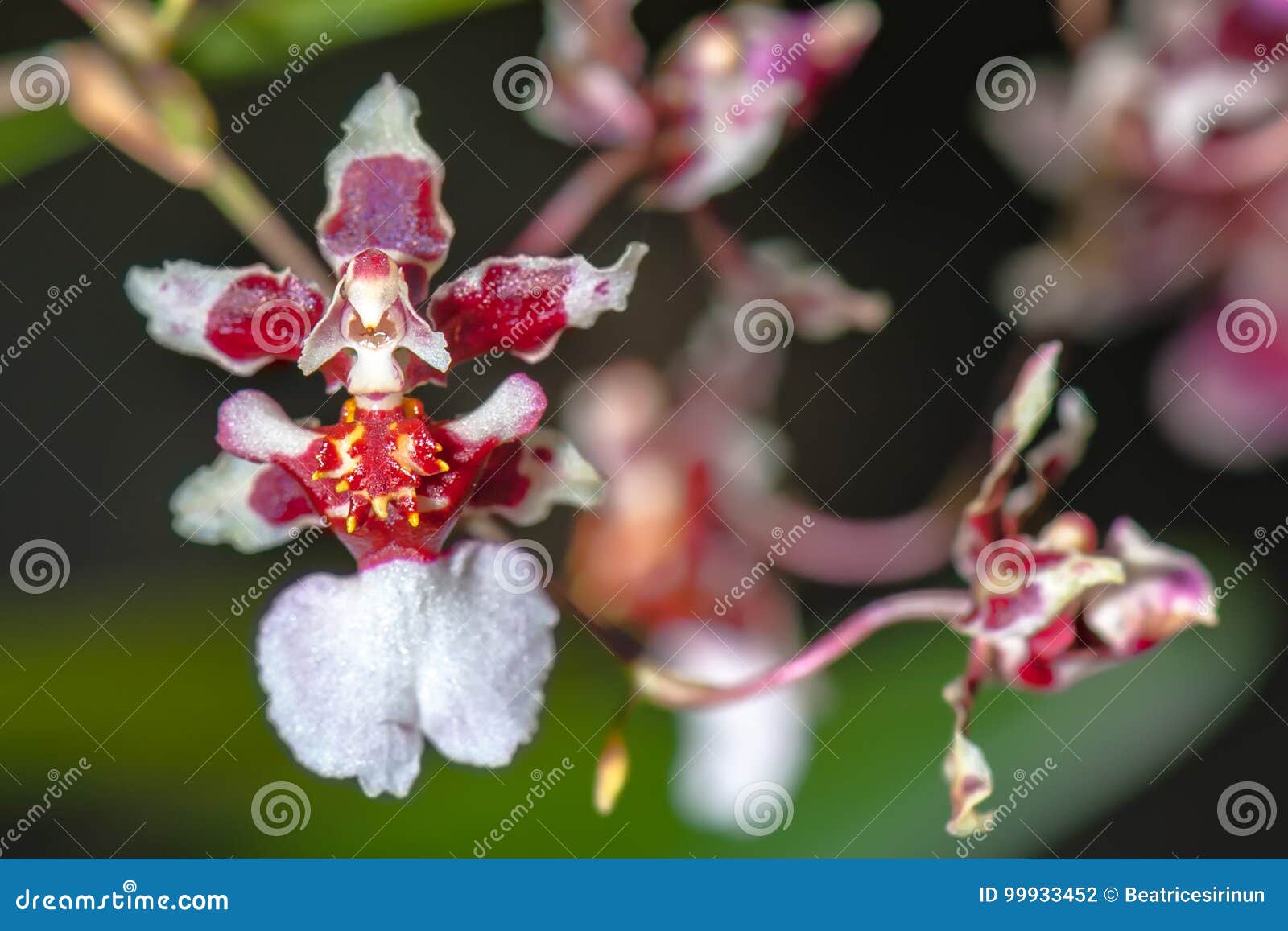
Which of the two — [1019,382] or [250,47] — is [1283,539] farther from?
[250,47]

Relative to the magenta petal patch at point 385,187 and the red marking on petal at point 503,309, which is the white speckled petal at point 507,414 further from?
Result: the magenta petal patch at point 385,187

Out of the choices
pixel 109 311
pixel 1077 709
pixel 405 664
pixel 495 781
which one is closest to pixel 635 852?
A: pixel 495 781

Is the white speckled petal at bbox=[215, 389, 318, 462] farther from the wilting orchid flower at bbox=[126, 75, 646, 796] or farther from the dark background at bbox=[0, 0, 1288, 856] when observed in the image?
the dark background at bbox=[0, 0, 1288, 856]

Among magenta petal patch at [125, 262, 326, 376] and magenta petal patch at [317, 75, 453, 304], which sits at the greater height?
magenta petal patch at [317, 75, 453, 304]

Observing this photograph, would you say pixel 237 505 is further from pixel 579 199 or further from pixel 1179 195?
pixel 1179 195

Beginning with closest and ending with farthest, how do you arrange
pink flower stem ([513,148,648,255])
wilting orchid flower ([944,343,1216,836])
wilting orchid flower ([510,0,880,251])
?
wilting orchid flower ([944,343,1216,836]), wilting orchid flower ([510,0,880,251]), pink flower stem ([513,148,648,255])

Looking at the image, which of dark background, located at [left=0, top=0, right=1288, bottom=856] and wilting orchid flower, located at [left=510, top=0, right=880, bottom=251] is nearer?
wilting orchid flower, located at [left=510, top=0, right=880, bottom=251]

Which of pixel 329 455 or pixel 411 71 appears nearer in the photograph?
pixel 329 455

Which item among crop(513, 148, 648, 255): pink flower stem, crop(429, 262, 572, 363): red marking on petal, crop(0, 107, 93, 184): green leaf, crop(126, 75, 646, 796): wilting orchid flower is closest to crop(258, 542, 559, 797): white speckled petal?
crop(126, 75, 646, 796): wilting orchid flower
